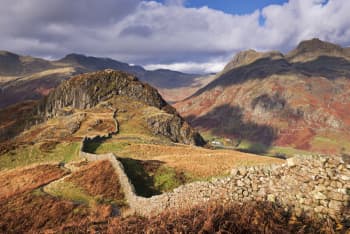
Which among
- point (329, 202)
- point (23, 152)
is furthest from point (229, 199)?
point (23, 152)

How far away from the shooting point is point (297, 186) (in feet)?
38.7

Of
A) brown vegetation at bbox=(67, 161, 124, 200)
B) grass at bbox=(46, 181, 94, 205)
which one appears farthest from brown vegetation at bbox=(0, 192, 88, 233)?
brown vegetation at bbox=(67, 161, 124, 200)

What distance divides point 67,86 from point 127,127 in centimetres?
7463

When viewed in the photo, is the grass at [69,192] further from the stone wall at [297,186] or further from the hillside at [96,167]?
the stone wall at [297,186]

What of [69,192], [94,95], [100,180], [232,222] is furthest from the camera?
[94,95]

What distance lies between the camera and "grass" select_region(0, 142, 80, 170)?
166 feet

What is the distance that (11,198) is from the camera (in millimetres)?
26547

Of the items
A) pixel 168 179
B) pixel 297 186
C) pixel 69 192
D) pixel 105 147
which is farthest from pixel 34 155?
pixel 297 186

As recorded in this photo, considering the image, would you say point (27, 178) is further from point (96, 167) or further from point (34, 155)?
point (34, 155)

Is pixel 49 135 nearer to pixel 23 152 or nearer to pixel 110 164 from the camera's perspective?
pixel 23 152

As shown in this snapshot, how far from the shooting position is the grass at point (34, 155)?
166ft

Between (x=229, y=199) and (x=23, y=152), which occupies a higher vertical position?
(x=229, y=199)

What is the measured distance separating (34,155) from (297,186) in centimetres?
5349

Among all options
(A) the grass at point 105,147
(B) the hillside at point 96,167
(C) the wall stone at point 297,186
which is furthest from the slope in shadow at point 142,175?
(A) the grass at point 105,147
